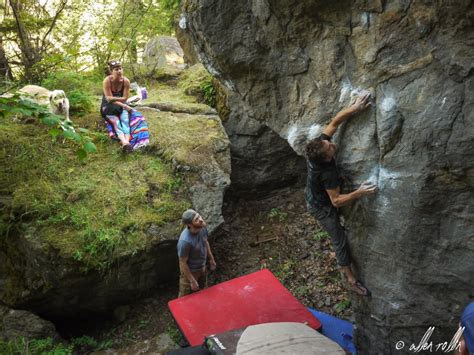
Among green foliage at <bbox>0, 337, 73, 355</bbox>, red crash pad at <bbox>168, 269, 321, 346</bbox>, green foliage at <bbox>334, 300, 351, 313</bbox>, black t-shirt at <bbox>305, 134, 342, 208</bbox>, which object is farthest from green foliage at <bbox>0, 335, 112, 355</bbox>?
black t-shirt at <bbox>305, 134, 342, 208</bbox>

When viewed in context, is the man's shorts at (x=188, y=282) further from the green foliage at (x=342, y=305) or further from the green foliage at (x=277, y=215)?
the green foliage at (x=277, y=215)

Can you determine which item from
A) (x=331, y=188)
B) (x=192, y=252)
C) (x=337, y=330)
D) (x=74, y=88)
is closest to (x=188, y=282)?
(x=192, y=252)

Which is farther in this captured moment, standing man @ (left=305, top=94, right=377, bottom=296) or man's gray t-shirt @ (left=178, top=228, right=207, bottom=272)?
man's gray t-shirt @ (left=178, top=228, right=207, bottom=272)

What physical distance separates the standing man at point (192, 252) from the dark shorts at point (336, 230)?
173cm

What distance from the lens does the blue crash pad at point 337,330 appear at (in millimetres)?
4945

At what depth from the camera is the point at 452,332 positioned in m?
3.82

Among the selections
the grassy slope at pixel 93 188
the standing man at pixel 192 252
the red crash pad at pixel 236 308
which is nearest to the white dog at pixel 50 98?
the grassy slope at pixel 93 188

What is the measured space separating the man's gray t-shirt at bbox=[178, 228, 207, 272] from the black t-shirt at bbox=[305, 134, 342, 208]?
1.95m

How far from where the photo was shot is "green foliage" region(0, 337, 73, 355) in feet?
18.0

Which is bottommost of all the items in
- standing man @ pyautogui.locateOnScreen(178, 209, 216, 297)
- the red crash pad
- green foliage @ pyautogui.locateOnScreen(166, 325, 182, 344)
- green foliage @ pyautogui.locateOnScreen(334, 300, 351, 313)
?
green foliage @ pyautogui.locateOnScreen(166, 325, 182, 344)

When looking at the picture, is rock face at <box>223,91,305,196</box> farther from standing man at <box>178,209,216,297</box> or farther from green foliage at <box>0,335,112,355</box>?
green foliage at <box>0,335,112,355</box>

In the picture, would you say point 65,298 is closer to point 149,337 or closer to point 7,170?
point 149,337

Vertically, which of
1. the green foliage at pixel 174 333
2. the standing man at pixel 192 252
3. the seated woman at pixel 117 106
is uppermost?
the seated woman at pixel 117 106

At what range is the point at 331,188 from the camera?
4.08 m
